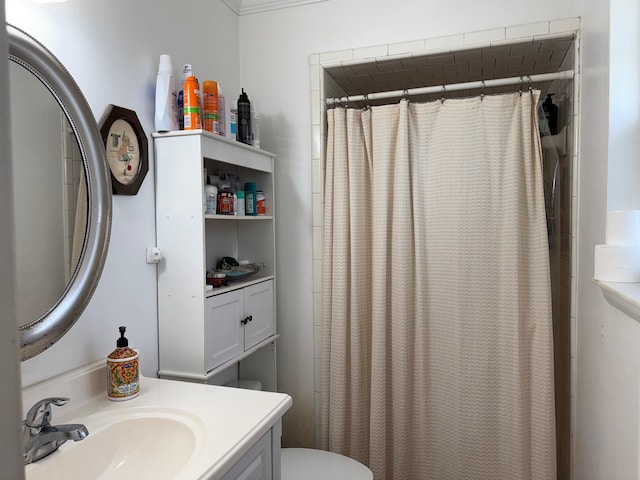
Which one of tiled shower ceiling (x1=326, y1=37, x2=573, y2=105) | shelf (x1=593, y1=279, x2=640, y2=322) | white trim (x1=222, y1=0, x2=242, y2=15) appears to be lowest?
shelf (x1=593, y1=279, x2=640, y2=322)

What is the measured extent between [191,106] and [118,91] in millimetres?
228

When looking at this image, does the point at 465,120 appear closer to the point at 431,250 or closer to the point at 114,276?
the point at 431,250

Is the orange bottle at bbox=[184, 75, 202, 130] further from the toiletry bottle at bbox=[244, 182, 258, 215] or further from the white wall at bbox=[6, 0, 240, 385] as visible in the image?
the toiletry bottle at bbox=[244, 182, 258, 215]

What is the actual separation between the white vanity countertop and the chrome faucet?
0.02 m

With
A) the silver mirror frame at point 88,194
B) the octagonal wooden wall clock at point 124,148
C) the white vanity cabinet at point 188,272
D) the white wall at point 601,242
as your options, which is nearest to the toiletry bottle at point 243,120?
the white vanity cabinet at point 188,272

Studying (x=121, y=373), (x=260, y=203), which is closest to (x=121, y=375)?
(x=121, y=373)

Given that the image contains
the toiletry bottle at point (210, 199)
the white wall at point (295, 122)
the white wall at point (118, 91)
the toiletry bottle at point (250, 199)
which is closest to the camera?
the white wall at point (118, 91)

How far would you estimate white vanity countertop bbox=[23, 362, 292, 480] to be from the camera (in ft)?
3.43

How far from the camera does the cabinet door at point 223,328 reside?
1.62m

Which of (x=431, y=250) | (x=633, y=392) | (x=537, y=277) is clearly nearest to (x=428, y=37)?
(x=431, y=250)

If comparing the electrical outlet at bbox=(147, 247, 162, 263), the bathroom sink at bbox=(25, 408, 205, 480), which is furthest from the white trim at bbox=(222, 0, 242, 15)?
the bathroom sink at bbox=(25, 408, 205, 480)

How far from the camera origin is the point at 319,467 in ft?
5.85

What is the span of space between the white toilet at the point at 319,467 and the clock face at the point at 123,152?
122cm

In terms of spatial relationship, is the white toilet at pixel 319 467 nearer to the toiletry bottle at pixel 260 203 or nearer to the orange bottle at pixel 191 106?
the toiletry bottle at pixel 260 203
